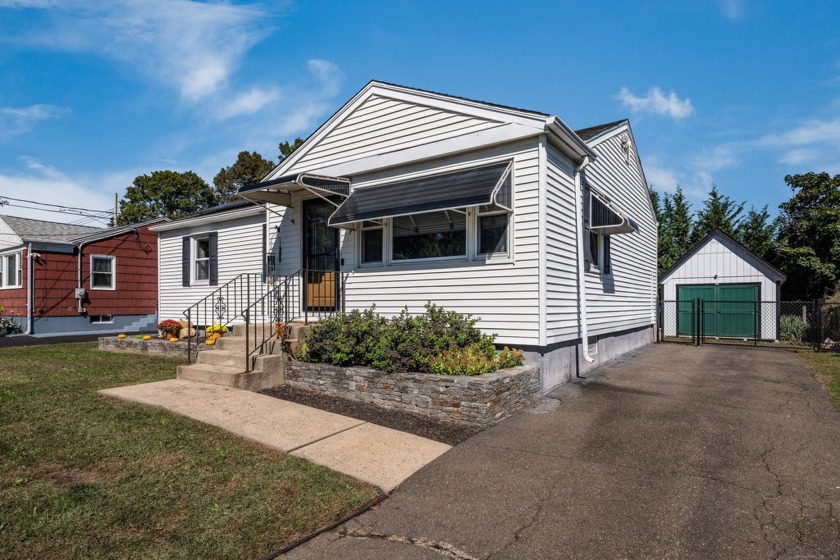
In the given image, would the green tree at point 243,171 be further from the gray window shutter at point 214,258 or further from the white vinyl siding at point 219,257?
the gray window shutter at point 214,258

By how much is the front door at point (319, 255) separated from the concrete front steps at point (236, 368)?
1.36m

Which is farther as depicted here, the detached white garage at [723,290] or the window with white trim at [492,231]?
the detached white garage at [723,290]

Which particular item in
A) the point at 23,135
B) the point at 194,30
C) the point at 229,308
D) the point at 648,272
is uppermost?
the point at 23,135

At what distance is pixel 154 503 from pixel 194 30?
8671 mm

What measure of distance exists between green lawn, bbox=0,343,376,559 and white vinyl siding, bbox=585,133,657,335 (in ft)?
21.7

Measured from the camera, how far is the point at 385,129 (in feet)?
27.9

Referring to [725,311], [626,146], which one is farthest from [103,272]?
[725,311]

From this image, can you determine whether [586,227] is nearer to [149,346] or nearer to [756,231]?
[149,346]

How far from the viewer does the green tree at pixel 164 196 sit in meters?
34.5

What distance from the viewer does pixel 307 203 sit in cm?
982

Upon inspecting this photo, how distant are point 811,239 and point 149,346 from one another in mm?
22506

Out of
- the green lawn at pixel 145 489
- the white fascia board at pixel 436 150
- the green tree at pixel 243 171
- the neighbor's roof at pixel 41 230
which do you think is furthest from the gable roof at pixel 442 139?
the green tree at pixel 243 171

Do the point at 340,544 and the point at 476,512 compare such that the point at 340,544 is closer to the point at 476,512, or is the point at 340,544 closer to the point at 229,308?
the point at 476,512

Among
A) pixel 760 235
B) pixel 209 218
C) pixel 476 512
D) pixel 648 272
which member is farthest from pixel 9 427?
pixel 760 235
